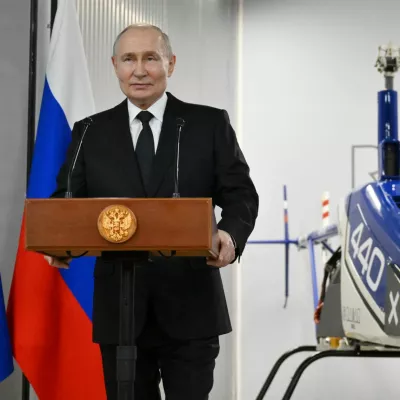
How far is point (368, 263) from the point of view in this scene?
8.97ft

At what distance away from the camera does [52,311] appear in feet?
9.20

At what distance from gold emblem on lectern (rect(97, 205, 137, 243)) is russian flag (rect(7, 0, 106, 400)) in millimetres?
1473

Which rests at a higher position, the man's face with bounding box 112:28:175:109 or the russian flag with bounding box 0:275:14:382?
the man's face with bounding box 112:28:175:109

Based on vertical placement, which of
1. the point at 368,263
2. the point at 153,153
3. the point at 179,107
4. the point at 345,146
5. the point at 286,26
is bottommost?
the point at 368,263

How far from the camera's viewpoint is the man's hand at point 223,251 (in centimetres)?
153

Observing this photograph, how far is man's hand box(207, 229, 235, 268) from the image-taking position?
1.53m

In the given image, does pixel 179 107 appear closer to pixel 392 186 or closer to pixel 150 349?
pixel 150 349

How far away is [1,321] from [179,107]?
1.19 metres

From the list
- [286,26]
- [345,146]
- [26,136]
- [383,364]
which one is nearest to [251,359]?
[383,364]

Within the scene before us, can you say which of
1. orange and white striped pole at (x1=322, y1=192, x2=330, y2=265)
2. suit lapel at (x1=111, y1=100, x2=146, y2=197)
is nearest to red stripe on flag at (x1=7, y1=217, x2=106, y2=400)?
suit lapel at (x1=111, y1=100, x2=146, y2=197)

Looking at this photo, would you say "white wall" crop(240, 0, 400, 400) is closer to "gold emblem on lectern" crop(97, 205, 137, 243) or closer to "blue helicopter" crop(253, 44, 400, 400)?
"blue helicopter" crop(253, 44, 400, 400)

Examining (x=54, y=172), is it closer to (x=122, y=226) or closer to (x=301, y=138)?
(x=122, y=226)

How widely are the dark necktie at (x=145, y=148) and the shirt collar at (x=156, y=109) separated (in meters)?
0.02

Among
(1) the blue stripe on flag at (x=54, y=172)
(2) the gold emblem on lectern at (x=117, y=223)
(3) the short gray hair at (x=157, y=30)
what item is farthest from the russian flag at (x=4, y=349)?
(2) the gold emblem on lectern at (x=117, y=223)
